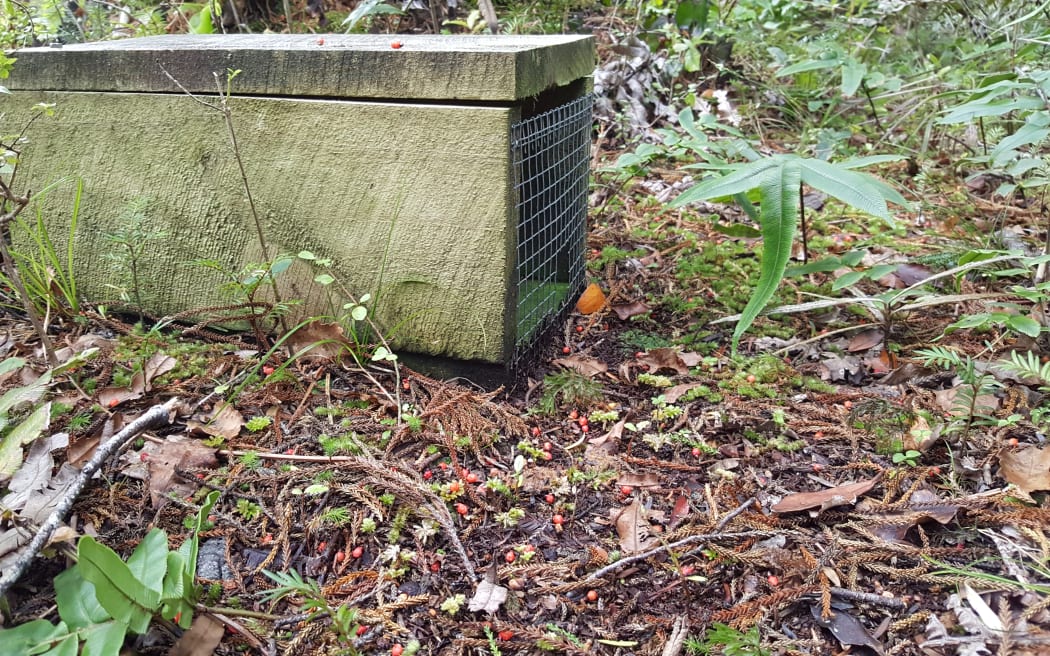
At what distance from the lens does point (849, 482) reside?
1841mm

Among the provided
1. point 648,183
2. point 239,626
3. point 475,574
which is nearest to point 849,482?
point 475,574

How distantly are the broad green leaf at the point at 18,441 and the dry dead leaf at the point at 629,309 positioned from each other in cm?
185

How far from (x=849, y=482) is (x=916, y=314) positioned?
101cm

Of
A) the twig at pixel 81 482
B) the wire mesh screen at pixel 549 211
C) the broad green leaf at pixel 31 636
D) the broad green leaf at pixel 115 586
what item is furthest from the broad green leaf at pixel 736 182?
the broad green leaf at pixel 31 636

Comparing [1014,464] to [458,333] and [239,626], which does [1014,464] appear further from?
[239,626]

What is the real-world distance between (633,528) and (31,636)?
47.8 inches

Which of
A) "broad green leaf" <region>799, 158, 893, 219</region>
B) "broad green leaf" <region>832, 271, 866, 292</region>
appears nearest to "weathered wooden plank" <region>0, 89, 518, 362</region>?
"broad green leaf" <region>799, 158, 893, 219</region>

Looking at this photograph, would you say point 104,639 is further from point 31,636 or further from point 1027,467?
point 1027,467

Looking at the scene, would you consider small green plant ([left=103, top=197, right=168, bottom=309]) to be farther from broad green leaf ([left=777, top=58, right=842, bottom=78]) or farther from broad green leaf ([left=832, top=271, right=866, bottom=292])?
broad green leaf ([left=777, top=58, right=842, bottom=78])

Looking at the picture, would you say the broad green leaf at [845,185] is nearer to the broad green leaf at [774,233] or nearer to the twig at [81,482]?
the broad green leaf at [774,233]

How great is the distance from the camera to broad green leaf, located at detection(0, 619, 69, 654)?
1.26 metres

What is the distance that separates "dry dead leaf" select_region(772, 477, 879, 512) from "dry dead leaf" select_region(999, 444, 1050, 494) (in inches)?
11.8

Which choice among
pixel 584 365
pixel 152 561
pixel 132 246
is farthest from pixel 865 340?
pixel 132 246

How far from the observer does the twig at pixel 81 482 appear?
53.1 inches
